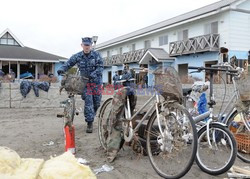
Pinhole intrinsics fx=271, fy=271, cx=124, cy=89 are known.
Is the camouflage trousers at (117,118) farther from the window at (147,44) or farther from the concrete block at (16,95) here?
the window at (147,44)

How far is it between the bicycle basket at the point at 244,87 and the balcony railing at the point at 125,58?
22173mm

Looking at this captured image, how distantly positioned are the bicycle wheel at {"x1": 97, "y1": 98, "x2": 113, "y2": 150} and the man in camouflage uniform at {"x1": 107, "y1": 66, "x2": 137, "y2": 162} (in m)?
0.37

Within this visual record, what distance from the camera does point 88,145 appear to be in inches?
175

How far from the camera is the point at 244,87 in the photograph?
3.40 meters

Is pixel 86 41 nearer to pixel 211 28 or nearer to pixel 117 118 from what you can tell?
pixel 117 118

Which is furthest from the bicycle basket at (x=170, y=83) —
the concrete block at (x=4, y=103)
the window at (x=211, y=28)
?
the window at (x=211, y=28)

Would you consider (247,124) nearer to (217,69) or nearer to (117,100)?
(217,69)

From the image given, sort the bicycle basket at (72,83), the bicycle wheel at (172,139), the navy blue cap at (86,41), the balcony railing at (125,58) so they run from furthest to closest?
the balcony railing at (125,58), the navy blue cap at (86,41), the bicycle basket at (72,83), the bicycle wheel at (172,139)

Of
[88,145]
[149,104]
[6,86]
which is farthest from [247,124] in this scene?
[6,86]

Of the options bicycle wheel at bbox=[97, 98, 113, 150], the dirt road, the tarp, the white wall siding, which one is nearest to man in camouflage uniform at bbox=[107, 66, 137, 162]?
the dirt road

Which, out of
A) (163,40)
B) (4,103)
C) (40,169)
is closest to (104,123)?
(40,169)

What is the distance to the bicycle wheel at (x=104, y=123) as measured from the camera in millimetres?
4096

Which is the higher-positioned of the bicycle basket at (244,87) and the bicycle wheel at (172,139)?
the bicycle basket at (244,87)

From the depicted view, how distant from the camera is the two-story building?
57.6ft
